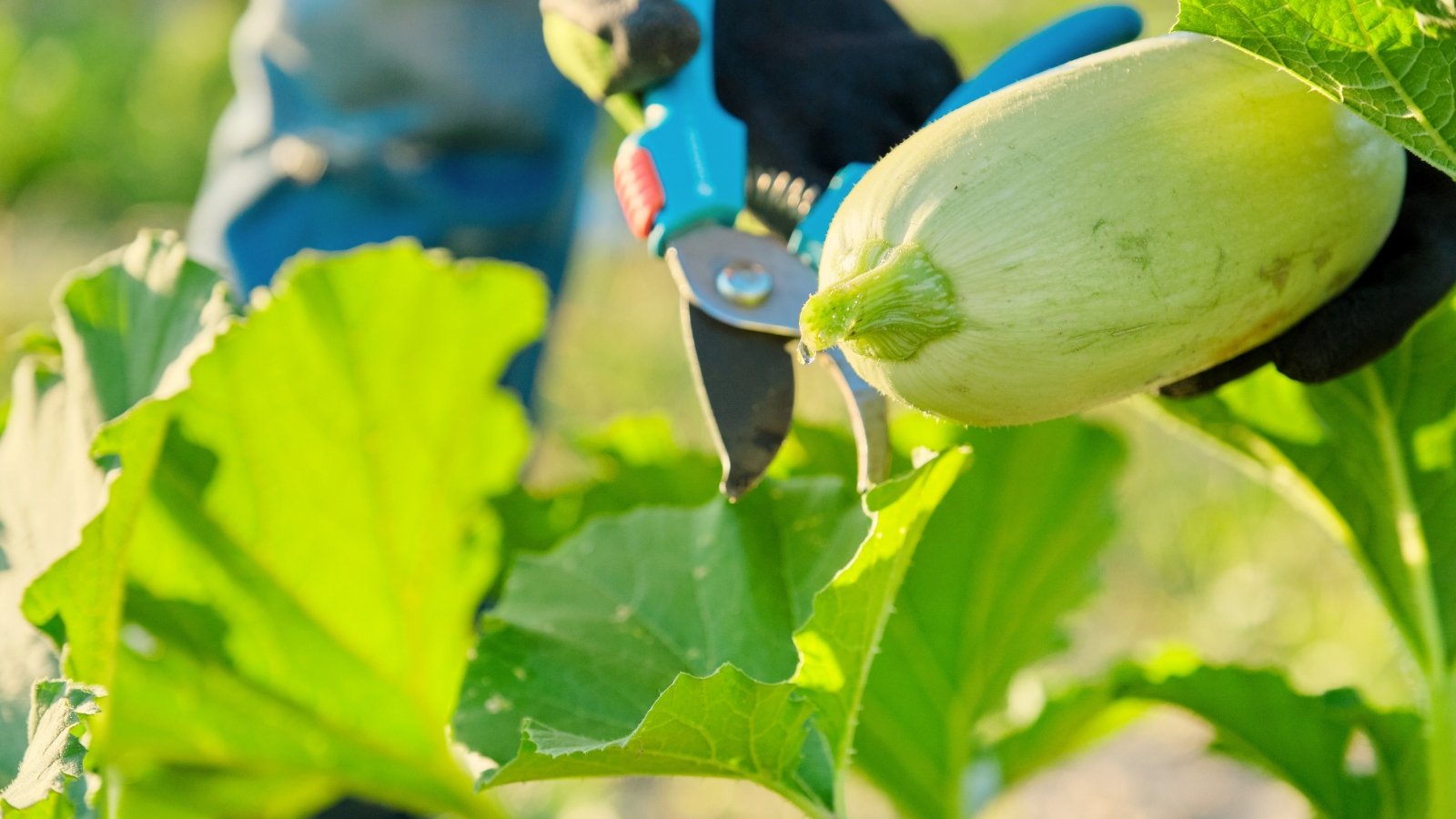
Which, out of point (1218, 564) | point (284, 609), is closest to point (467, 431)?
point (284, 609)

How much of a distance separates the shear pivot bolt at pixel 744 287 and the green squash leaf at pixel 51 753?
41 cm

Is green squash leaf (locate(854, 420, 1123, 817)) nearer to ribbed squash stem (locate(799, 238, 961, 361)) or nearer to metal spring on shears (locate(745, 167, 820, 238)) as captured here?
metal spring on shears (locate(745, 167, 820, 238))

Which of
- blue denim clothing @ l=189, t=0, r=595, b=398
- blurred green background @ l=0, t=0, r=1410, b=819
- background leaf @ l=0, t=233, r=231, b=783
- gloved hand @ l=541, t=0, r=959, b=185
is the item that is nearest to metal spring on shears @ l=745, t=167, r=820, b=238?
gloved hand @ l=541, t=0, r=959, b=185

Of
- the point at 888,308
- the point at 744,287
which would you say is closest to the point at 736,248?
the point at 744,287

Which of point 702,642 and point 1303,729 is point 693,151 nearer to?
point 702,642

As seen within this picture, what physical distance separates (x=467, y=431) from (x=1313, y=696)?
0.70 metres

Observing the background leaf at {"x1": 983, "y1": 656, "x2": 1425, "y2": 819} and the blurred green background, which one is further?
the blurred green background

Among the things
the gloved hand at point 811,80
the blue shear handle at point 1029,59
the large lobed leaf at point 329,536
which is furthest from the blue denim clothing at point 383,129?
the blue shear handle at point 1029,59

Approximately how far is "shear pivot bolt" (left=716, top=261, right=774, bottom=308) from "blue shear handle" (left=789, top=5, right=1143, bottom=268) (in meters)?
0.05

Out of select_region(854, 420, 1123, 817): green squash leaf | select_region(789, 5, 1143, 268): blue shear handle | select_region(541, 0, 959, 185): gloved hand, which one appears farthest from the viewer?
select_region(854, 420, 1123, 817): green squash leaf

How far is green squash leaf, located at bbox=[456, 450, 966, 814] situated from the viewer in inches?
32.4

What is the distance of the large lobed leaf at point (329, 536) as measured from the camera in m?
1.16

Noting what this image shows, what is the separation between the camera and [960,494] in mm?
1171

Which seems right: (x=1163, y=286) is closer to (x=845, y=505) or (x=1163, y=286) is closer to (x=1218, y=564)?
(x=845, y=505)
